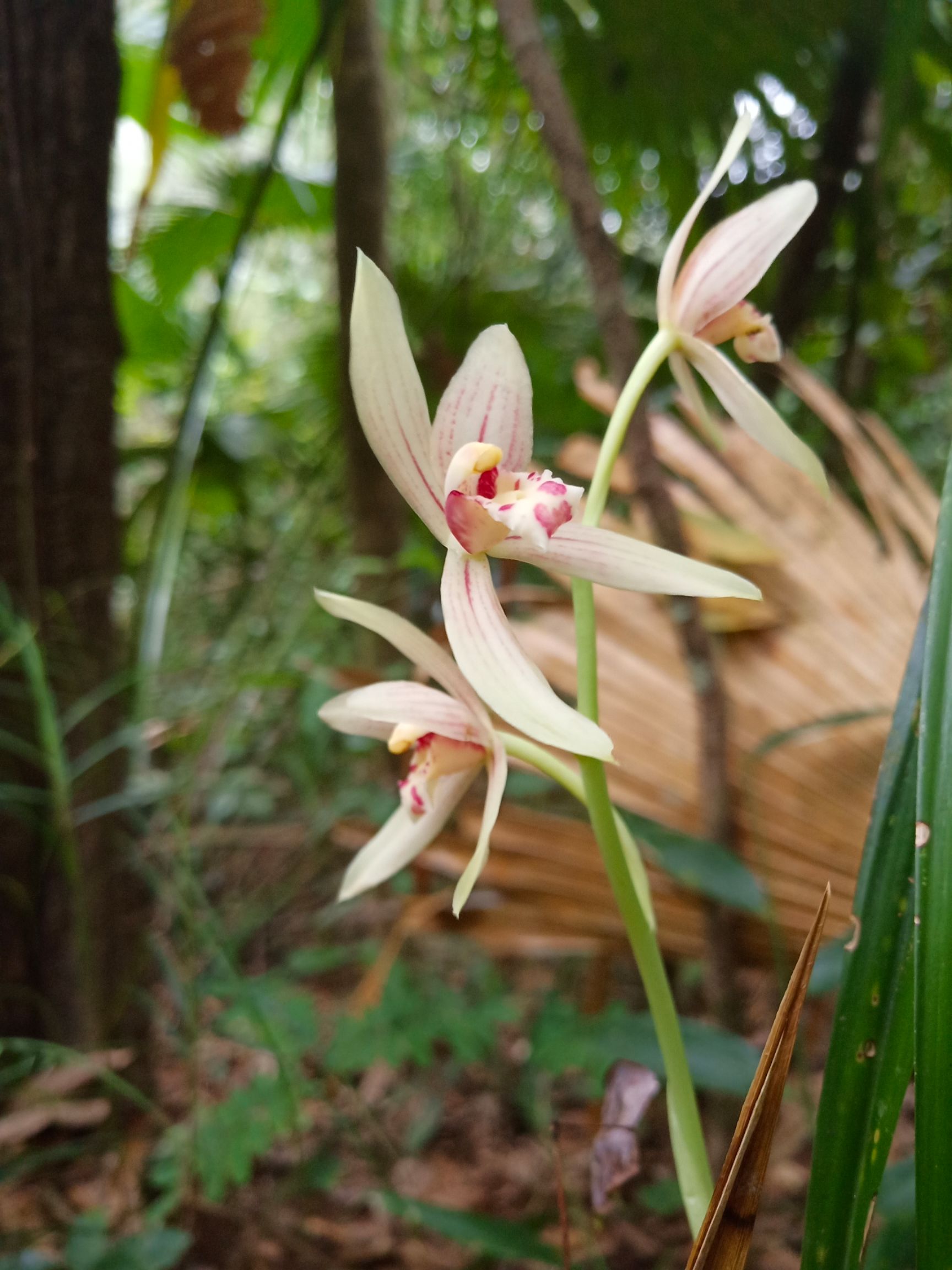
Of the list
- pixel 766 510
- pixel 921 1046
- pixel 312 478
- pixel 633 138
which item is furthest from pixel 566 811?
pixel 312 478

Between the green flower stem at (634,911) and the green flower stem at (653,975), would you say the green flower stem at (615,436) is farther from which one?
the green flower stem at (653,975)

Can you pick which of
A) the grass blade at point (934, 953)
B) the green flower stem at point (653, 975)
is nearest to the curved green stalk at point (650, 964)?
the green flower stem at point (653, 975)

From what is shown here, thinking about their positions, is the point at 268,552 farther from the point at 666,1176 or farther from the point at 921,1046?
the point at 921,1046

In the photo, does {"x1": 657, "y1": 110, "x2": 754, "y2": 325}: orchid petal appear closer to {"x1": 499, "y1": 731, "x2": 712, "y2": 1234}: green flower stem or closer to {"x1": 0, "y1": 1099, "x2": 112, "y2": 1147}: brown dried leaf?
{"x1": 499, "y1": 731, "x2": 712, "y2": 1234}: green flower stem

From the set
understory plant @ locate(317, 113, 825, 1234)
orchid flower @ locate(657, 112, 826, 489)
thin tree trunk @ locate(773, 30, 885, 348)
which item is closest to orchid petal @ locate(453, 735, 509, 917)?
understory plant @ locate(317, 113, 825, 1234)

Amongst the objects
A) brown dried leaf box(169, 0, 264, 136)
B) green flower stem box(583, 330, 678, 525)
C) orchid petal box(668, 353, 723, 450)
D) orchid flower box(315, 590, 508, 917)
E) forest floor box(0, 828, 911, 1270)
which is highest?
brown dried leaf box(169, 0, 264, 136)
